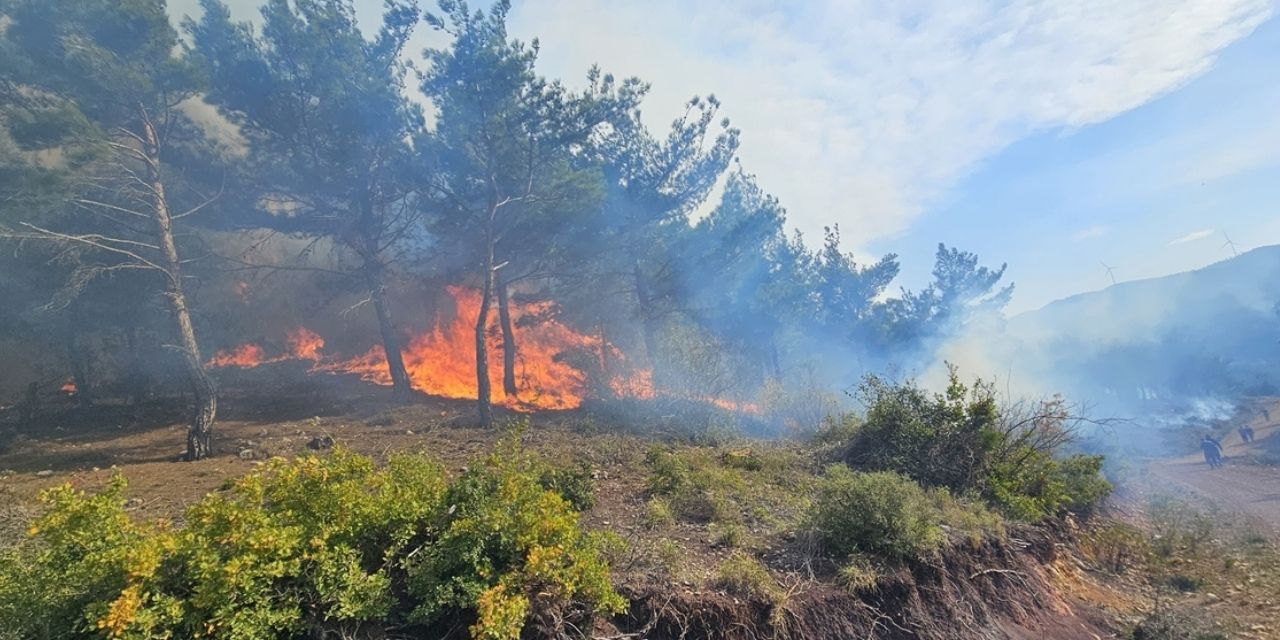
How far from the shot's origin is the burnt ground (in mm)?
5953

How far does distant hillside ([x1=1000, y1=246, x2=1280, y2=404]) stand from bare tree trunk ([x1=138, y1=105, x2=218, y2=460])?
5398 cm

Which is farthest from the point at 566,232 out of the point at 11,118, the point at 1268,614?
the point at 1268,614

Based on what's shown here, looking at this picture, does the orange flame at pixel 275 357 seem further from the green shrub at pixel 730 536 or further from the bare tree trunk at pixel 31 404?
the green shrub at pixel 730 536

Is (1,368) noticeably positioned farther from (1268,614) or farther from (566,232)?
(1268,614)

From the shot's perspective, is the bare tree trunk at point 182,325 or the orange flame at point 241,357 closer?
the bare tree trunk at point 182,325

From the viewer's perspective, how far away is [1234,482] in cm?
1964

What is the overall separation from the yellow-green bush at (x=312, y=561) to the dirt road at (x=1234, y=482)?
1726cm

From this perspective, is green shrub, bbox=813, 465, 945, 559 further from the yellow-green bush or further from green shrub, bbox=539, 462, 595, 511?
the yellow-green bush

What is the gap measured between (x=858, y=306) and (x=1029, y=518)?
29157 mm

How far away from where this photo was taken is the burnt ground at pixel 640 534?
595 centimetres

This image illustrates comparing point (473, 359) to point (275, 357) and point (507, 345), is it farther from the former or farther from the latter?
point (275, 357)

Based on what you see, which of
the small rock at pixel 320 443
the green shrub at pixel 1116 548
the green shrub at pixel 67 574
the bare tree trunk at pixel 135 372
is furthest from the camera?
the bare tree trunk at pixel 135 372

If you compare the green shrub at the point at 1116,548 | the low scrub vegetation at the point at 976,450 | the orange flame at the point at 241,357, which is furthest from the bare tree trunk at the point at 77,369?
the green shrub at the point at 1116,548

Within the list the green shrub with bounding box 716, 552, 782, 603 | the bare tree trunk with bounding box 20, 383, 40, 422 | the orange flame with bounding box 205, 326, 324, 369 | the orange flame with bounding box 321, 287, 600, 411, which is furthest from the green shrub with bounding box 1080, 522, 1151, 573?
the orange flame with bounding box 205, 326, 324, 369
